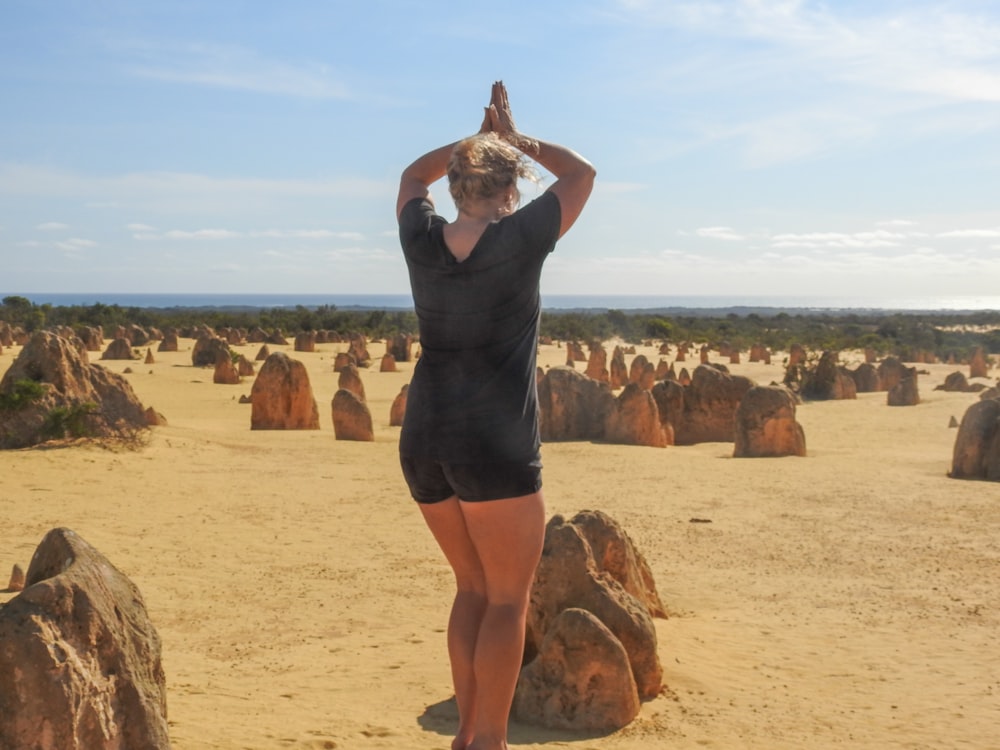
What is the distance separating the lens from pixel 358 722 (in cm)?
475

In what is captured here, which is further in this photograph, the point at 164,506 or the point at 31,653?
the point at 164,506

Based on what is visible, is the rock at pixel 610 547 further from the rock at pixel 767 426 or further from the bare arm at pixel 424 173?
the rock at pixel 767 426

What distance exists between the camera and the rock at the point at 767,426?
14289mm

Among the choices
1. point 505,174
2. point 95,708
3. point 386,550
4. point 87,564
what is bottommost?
point 386,550

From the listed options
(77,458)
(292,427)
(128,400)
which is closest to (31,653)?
(77,458)

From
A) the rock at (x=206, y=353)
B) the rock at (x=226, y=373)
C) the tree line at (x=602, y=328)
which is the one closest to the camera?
the rock at (x=226, y=373)

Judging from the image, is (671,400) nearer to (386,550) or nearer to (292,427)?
(292,427)

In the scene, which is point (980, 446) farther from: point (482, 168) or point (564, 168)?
point (482, 168)

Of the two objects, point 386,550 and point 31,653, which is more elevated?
point 31,653

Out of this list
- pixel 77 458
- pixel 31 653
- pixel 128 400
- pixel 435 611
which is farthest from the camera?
pixel 128 400

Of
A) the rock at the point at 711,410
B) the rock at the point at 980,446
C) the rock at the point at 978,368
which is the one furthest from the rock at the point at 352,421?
the rock at the point at 978,368

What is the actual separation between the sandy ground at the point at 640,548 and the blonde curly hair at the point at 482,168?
7.89 ft

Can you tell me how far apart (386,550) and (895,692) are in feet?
13.8

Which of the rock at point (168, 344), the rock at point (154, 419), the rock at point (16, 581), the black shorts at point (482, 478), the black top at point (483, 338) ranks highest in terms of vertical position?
the black top at point (483, 338)
